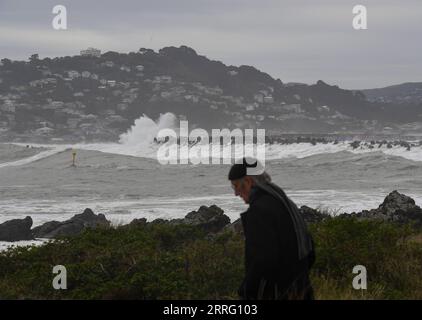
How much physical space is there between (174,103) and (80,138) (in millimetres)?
47686

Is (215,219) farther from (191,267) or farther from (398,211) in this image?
(191,267)

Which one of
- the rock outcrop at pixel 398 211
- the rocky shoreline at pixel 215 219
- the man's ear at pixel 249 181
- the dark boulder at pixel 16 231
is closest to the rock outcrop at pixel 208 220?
the rocky shoreline at pixel 215 219

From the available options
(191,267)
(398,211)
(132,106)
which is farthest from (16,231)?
(132,106)

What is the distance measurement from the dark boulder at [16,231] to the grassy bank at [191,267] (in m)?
6.73

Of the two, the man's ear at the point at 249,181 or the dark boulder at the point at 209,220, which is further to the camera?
the dark boulder at the point at 209,220

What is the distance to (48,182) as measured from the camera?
110 ft

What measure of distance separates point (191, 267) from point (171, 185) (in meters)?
22.9

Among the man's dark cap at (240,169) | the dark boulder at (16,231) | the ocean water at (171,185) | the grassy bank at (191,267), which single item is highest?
the man's dark cap at (240,169)

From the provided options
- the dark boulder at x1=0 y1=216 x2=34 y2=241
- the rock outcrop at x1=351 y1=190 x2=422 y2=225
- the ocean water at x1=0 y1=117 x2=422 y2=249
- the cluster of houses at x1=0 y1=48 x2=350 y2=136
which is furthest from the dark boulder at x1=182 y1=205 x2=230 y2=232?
the cluster of houses at x1=0 y1=48 x2=350 y2=136

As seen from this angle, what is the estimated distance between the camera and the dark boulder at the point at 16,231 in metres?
16.6

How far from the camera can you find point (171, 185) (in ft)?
103

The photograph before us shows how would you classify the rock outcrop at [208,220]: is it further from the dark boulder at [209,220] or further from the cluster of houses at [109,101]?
the cluster of houses at [109,101]

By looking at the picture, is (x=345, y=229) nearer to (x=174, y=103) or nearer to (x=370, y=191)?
(x=370, y=191)

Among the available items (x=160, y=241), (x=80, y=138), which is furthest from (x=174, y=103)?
(x=160, y=241)
